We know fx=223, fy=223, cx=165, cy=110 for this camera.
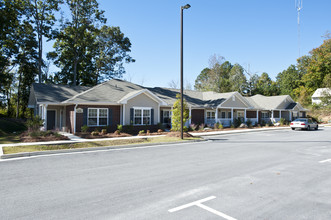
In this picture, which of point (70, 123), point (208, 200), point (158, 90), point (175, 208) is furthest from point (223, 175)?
point (158, 90)

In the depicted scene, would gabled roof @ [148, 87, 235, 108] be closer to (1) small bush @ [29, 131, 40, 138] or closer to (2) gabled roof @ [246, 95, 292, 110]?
(2) gabled roof @ [246, 95, 292, 110]

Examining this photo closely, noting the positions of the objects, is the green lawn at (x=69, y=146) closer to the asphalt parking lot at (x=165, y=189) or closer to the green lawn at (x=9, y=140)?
the asphalt parking lot at (x=165, y=189)

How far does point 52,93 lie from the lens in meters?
23.1

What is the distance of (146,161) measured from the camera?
9.48m

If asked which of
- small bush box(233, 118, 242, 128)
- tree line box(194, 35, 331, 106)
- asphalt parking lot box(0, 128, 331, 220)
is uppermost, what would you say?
tree line box(194, 35, 331, 106)

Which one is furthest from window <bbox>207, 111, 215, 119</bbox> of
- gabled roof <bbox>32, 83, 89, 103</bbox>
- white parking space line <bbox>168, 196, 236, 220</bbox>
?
white parking space line <bbox>168, 196, 236, 220</bbox>

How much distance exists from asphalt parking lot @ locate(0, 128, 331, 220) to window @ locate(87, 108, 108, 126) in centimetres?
1087

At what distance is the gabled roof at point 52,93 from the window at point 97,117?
152 inches

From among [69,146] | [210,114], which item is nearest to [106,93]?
[69,146]

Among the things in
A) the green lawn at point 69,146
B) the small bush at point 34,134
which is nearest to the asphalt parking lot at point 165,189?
the green lawn at point 69,146

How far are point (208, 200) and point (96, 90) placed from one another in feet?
64.1

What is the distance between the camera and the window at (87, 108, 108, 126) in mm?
20188

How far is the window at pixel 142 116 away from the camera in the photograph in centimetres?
2253

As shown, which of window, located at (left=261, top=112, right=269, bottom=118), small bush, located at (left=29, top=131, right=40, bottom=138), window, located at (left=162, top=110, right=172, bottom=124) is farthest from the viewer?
window, located at (left=261, top=112, right=269, bottom=118)
